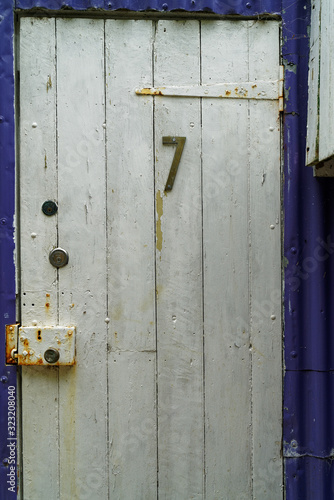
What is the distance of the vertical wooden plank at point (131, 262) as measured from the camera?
1.49m

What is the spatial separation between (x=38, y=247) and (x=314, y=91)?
3.80ft

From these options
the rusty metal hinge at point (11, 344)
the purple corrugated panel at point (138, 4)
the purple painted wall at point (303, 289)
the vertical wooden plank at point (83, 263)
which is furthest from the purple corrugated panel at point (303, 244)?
the rusty metal hinge at point (11, 344)

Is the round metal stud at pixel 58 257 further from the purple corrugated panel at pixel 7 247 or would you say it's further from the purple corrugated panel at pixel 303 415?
the purple corrugated panel at pixel 303 415

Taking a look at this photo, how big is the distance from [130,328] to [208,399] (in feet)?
1.31

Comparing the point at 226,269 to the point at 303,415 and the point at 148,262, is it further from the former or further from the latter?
the point at 303,415

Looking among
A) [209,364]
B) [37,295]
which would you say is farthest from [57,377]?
[209,364]

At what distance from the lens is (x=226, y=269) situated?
1.51 metres

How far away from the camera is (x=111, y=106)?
4.89ft

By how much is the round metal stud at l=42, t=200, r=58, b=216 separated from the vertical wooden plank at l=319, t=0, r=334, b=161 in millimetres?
975

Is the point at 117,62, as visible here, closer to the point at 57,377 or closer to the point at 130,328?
the point at 130,328

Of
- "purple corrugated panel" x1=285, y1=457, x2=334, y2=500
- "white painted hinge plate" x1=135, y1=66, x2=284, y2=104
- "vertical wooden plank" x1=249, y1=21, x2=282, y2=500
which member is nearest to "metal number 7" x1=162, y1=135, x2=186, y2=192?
"white painted hinge plate" x1=135, y1=66, x2=284, y2=104

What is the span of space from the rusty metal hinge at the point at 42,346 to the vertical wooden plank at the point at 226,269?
519mm

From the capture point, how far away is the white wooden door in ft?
4.88

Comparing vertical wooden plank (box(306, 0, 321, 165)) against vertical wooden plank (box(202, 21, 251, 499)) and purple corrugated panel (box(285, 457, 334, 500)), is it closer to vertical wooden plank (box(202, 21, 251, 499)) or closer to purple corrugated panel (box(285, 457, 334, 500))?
vertical wooden plank (box(202, 21, 251, 499))
